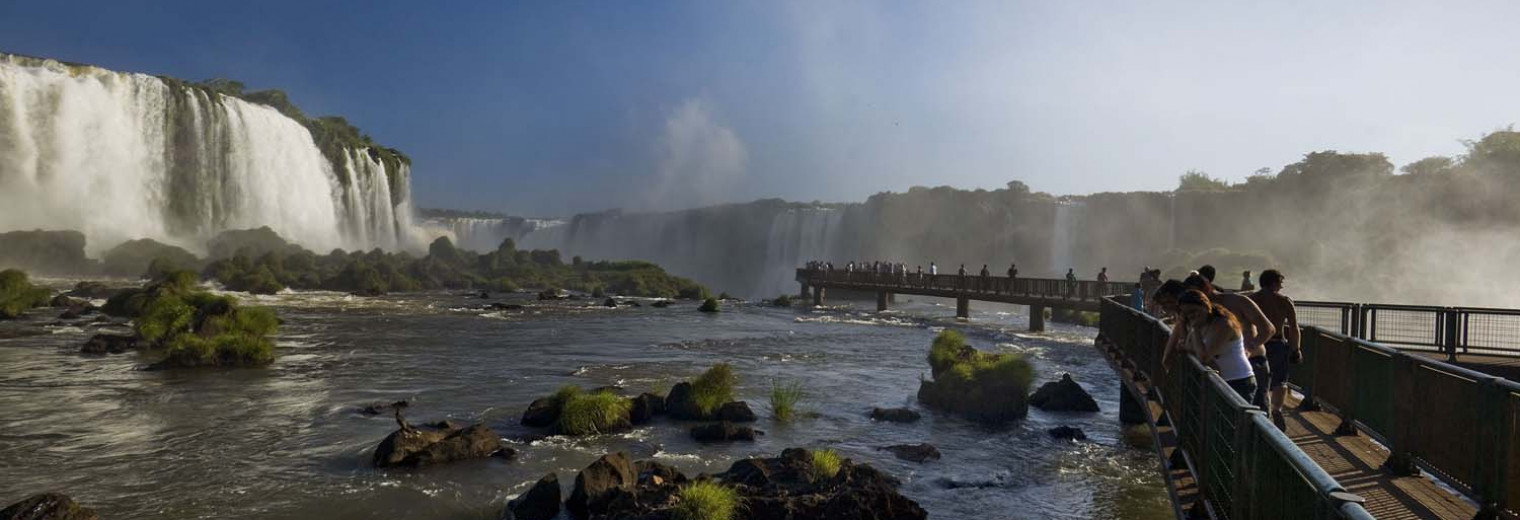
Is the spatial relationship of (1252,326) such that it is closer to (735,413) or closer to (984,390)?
(984,390)

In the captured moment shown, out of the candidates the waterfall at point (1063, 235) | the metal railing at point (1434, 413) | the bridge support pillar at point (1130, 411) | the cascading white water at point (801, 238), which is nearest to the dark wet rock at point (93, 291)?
the bridge support pillar at point (1130, 411)

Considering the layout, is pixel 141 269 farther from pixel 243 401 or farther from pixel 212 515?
pixel 212 515

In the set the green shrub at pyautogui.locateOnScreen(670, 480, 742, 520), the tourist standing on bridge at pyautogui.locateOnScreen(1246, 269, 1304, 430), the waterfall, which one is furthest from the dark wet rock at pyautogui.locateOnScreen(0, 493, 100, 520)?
the waterfall

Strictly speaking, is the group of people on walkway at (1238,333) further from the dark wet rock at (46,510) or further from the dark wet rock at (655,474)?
the dark wet rock at (46,510)

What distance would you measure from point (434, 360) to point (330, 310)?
1688 cm

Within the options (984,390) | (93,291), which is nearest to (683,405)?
(984,390)

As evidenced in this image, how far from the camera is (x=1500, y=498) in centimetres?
489

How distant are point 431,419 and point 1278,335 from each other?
12.0m

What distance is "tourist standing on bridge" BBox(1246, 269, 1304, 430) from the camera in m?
7.80

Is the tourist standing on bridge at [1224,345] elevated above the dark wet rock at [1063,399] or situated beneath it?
elevated above

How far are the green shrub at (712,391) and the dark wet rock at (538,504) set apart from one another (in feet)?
17.6

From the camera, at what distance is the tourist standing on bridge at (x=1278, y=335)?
780 cm

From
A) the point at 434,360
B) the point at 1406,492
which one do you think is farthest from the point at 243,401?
the point at 1406,492

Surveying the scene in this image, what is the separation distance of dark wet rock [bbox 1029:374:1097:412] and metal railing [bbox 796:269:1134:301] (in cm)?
1420
